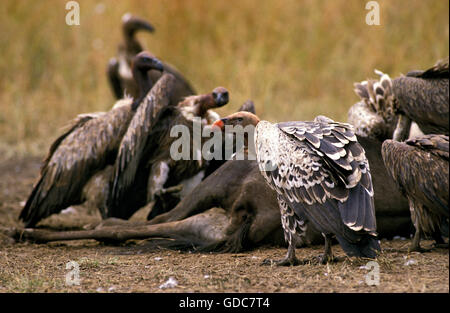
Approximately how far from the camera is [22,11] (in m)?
12.7

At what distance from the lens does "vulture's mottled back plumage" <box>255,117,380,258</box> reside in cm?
415

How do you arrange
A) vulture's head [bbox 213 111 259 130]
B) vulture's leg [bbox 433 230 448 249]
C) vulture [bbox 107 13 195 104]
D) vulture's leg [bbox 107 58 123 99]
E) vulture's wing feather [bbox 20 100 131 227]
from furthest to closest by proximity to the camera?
vulture's leg [bbox 107 58 123 99] → vulture [bbox 107 13 195 104] → vulture's wing feather [bbox 20 100 131 227] → vulture's head [bbox 213 111 259 130] → vulture's leg [bbox 433 230 448 249]

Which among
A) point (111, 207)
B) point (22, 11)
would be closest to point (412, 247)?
point (111, 207)

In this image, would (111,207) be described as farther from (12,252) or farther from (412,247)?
(412,247)

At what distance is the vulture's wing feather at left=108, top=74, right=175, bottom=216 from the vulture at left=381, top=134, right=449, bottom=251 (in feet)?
8.12

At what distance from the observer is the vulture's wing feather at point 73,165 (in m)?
6.60

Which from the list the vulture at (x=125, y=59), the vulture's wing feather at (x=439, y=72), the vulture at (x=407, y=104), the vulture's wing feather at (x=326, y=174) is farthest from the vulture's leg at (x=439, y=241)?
the vulture at (x=125, y=59)

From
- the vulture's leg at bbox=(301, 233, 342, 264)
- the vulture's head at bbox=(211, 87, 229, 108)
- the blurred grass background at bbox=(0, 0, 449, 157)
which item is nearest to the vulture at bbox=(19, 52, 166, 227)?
the vulture's head at bbox=(211, 87, 229, 108)

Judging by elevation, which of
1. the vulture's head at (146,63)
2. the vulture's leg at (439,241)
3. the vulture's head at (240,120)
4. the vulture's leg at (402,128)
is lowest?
the vulture's leg at (439,241)

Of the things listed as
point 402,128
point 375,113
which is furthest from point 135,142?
point 402,128

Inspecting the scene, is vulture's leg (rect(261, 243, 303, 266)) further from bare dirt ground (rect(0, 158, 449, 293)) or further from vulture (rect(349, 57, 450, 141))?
vulture (rect(349, 57, 450, 141))

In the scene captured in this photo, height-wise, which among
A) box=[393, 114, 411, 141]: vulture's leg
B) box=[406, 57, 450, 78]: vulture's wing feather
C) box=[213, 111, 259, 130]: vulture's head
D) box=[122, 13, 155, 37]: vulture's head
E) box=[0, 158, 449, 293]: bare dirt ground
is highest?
box=[122, 13, 155, 37]: vulture's head

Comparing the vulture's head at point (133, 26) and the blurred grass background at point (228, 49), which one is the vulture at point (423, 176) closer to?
the blurred grass background at point (228, 49)

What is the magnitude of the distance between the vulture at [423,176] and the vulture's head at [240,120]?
3.15ft
